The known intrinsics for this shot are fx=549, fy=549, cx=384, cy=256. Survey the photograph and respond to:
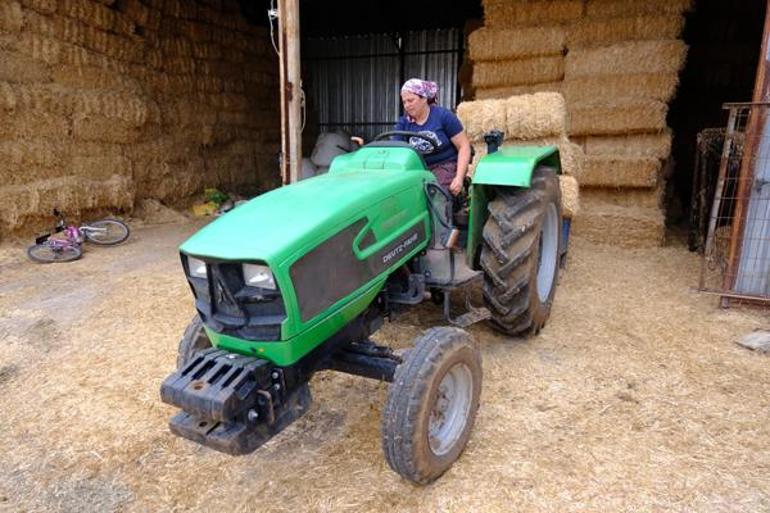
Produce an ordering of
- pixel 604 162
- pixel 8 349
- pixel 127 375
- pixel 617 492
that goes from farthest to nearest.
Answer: pixel 604 162
pixel 8 349
pixel 127 375
pixel 617 492

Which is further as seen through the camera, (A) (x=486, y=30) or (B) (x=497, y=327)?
(A) (x=486, y=30)

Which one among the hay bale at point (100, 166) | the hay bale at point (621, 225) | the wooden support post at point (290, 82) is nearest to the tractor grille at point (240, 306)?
the wooden support post at point (290, 82)

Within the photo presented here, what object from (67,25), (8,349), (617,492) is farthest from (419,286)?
(67,25)

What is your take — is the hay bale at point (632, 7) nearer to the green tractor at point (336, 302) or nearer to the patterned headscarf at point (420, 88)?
the patterned headscarf at point (420, 88)

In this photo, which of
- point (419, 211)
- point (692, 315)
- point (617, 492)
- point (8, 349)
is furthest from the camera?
point (692, 315)

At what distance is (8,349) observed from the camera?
3586mm

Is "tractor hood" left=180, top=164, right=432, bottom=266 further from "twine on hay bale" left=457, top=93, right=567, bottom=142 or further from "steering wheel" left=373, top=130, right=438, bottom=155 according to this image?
"twine on hay bale" left=457, top=93, right=567, bottom=142

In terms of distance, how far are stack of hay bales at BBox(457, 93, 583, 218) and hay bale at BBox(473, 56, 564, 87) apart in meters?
1.37

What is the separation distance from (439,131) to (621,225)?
3.48m

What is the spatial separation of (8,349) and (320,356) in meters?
2.60

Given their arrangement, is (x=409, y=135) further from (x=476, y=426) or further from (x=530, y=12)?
(x=530, y=12)

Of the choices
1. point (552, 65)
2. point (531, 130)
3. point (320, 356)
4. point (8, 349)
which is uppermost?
point (552, 65)

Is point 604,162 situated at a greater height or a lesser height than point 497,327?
greater

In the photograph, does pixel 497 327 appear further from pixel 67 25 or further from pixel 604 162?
pixel 67 25
